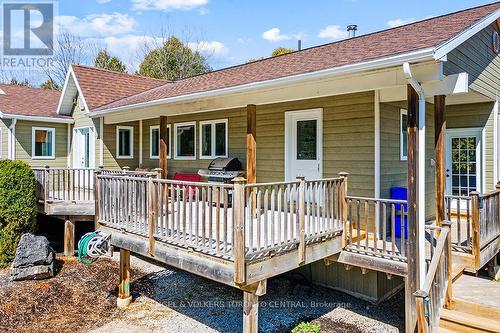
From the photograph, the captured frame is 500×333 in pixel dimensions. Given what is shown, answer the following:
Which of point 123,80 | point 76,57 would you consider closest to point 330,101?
point 123,80

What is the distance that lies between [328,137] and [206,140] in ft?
13.1

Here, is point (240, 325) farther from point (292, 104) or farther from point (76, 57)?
point (76, 57)

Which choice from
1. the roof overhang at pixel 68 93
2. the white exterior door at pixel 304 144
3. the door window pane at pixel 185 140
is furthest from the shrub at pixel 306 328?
the roof overhang at pixel 68 93

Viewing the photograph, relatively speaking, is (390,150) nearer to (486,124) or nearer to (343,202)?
(343,202)

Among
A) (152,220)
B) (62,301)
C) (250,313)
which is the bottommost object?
(62,301)

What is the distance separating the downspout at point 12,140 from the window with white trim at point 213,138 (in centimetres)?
750

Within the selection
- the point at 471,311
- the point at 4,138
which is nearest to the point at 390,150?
the point at 471,311

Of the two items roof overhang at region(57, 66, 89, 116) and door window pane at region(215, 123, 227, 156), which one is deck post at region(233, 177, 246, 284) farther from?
roof overhang at region(57, 66, 89, 116)

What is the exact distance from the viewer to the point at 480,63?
23.1 ft

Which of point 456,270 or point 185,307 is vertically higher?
point 456,270

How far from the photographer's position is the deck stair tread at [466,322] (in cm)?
447

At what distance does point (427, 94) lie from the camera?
5.11 m

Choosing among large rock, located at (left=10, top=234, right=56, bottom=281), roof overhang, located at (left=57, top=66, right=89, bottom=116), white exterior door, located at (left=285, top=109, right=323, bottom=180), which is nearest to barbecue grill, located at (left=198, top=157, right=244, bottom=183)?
white exterior door, located at (left=285, top=109, right=323, bottom=180)

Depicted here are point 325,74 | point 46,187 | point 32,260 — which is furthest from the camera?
point 46,187
